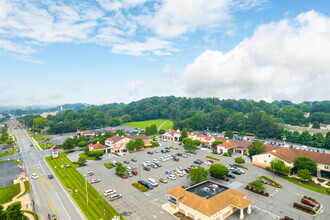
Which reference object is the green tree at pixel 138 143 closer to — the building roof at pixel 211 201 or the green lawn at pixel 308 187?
the building roof at pixel 211 201

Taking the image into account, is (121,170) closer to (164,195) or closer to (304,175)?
(164,195)

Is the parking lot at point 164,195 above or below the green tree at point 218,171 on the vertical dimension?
below

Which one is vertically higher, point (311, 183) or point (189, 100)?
point (189, 100)

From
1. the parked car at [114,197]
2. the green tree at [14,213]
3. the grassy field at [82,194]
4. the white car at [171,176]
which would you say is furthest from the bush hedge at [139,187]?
the green tree at [14,213]

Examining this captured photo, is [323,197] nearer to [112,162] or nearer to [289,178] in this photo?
[289,178]

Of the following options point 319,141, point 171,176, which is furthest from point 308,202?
point 319,141

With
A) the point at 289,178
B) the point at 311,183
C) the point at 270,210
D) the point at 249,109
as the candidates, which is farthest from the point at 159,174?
the point at 249,109
